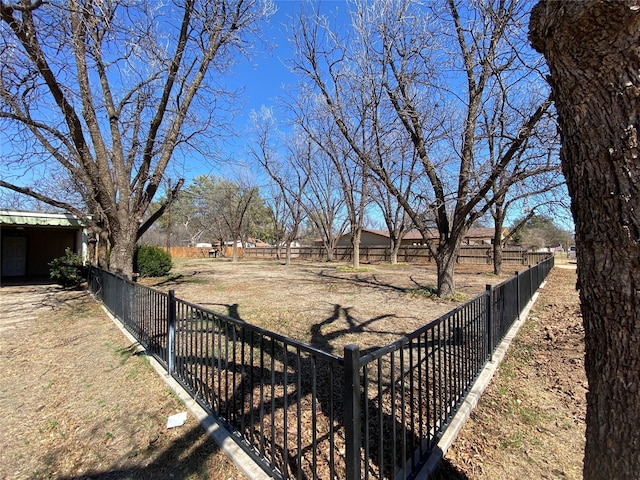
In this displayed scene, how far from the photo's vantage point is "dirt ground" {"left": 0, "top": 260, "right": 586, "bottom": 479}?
2.31 meters

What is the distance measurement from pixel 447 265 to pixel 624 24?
25.0 feet

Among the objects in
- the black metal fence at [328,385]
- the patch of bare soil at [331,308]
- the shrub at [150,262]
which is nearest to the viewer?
the black metal fence at [328,385]

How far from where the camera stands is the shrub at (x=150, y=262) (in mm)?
13020

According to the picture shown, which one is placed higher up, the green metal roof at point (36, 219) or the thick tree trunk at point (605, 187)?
the green metal roof at point (36, 219)

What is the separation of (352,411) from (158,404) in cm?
246

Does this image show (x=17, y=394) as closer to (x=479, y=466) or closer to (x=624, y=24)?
(x=479, y=466)

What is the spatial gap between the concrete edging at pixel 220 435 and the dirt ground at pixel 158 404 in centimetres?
6

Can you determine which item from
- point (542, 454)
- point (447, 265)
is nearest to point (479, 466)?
point (542, 454)

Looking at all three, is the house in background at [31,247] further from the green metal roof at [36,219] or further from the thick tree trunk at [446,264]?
the thick tree trunk at [446,264]

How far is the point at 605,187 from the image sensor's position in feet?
3.91

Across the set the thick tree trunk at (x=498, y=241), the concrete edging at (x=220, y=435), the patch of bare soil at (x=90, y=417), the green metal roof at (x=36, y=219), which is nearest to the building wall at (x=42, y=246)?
the green metal roof at (x=36, y=219)

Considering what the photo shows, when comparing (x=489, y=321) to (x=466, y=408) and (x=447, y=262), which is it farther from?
(x=447, y=262)

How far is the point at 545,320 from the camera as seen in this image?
6.36 m

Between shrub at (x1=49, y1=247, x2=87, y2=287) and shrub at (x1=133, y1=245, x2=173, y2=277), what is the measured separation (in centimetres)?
232
